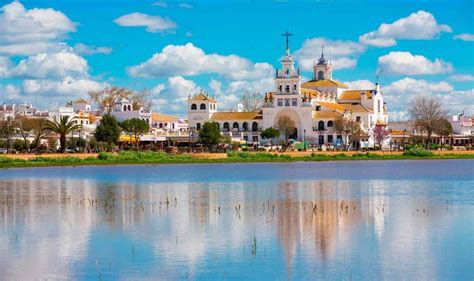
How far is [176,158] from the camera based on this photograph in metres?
84.5

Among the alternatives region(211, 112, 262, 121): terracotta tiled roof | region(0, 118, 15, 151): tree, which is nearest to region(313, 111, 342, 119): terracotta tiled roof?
region(211, 112, 262, 121): terracotta tiled roof

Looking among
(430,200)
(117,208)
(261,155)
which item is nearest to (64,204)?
(117,208)

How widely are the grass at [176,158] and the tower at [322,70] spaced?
48.2m

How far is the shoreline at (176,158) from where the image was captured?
249 feet

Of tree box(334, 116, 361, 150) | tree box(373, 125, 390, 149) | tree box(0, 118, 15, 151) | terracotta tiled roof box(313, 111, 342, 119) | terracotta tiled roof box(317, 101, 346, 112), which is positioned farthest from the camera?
terracotta tiled roof box(317, 101, 346, 112)

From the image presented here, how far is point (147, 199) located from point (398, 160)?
174 ft

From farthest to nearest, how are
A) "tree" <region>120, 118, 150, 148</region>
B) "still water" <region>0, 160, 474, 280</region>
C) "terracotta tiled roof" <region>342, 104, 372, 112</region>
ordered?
1. "terracotta tiled roof" <region>342, 104, 372, 112</region>
2. "tree" <region>120, 118, 150, 148</region>
3. "still water" <region>0, 160, 474, 280</region>

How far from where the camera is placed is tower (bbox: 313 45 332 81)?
142 metres

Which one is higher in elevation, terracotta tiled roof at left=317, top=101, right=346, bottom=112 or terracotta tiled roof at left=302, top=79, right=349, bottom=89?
terracotta tiled roof at left=302, top=79, right=349, bottom=89

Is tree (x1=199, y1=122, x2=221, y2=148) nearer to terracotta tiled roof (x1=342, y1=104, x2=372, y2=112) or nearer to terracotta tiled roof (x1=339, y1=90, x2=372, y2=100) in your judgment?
terracotta tiled roof (x1=342, y1=104, x2=372, y2=112)

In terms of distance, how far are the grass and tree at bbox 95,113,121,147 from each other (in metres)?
9.26

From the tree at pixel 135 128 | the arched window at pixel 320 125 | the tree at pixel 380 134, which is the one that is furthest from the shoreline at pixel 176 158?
the arched window at pixel 320 125

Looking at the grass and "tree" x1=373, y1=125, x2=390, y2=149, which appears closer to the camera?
the grass

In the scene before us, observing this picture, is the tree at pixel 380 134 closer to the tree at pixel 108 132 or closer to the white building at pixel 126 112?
the white building at pixel 126 112
